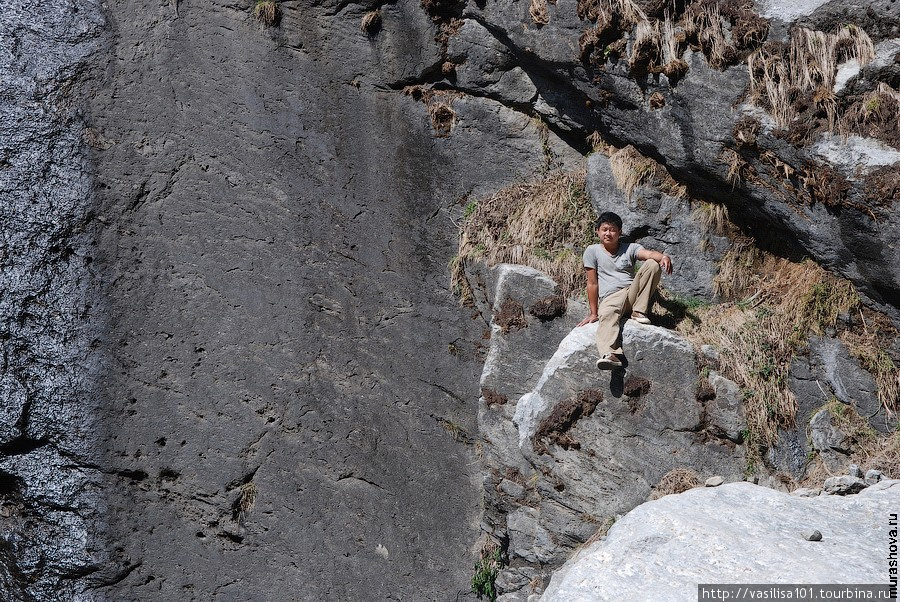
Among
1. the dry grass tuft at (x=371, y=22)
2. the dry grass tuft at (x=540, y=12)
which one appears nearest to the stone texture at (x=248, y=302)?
the dry grass tuft at (x=371, y=22)

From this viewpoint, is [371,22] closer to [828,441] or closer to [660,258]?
[660,258]

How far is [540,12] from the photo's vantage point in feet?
23.9

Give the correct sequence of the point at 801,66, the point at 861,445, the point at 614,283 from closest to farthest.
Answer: the point at 801,66 → the point at 861,445 → the point at 614,283

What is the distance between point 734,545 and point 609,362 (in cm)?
192

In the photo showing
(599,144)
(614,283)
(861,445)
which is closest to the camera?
(861,445)

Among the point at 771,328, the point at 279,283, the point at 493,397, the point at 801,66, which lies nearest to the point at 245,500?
the point at 279,283

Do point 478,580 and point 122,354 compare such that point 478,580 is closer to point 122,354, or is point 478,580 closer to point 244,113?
point 122,354

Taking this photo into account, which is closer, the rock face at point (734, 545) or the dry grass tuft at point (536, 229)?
the rock face at point (734, 545)

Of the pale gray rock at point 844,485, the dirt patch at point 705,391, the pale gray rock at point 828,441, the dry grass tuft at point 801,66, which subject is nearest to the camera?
the pale gray rock at point 844,485

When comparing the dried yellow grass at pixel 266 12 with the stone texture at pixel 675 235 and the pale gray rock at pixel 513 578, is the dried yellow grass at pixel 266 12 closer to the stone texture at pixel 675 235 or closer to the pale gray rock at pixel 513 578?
the stone texture at pixel 675 235

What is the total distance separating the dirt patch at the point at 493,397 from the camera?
7441 millimetres

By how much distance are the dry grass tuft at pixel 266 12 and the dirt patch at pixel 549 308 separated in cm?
436

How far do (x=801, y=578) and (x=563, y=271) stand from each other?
3.60 m

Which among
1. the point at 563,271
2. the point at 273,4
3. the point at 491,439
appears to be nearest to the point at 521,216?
the point at 563,271
